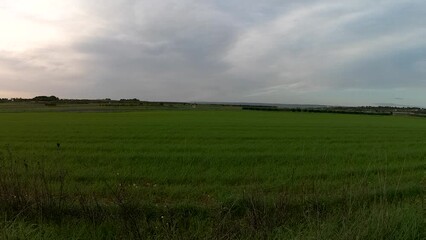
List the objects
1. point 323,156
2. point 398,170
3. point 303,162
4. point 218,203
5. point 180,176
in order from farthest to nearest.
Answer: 1. point 323,156
2. point 303,162
3. point 398,170
4. point 180,176
5. point 218,203

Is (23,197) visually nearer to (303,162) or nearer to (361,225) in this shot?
(361,225)

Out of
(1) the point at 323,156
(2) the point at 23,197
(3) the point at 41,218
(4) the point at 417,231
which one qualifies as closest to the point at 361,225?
(4) the point at 417,231

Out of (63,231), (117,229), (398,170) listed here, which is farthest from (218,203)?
(398,170)

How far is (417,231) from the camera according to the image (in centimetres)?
502

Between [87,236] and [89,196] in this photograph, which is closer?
[87,236]

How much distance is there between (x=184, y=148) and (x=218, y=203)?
34.5ft

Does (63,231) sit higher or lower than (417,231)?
lower

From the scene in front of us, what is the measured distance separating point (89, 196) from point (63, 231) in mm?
2987

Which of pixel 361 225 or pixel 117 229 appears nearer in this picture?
pixel 361 225

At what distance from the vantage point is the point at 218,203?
8.20 metres

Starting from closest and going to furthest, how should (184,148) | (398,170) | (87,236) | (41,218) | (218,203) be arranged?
(87,236), (41,218), (218,203), (398,170), (184,148)

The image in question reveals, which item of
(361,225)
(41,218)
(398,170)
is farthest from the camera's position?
(398,170)

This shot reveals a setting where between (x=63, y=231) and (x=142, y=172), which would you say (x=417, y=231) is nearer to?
(x=63, y=231)

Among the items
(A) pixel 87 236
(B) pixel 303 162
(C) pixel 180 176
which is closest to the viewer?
(A) pixel 87 236
